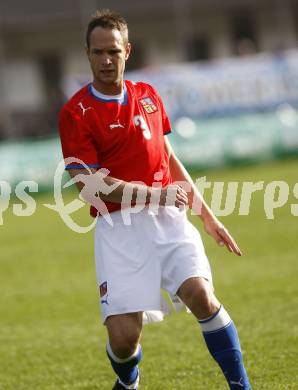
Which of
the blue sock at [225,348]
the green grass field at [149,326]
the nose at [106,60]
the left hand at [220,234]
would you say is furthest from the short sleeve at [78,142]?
the green grass field at [149,326]

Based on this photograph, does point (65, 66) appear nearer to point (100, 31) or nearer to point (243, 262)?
point (243, 262)

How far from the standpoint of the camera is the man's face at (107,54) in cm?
542

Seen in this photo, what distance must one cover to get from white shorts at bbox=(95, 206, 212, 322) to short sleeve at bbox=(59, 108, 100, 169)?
1.28 feet

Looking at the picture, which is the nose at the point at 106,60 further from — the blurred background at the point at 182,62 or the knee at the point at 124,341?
the blurred background at the point at 182,62

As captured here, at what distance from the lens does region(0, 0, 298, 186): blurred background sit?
2355 centimetres

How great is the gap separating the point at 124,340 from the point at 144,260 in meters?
0.45

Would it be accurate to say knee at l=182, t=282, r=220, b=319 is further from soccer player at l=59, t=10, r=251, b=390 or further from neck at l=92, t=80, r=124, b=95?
neck at l=92, t=80, r=124, b=95

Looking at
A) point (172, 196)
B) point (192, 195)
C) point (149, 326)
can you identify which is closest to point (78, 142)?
point (172, 196)

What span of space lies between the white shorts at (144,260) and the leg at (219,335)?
9cm

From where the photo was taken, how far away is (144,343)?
26.2 feet

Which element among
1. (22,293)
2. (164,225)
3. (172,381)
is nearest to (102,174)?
(164,225)

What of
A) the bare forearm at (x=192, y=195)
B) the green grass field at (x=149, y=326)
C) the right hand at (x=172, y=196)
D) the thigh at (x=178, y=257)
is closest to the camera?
the right hand at (x=172, y=196)

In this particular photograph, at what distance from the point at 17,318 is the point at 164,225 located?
4165 millimetres

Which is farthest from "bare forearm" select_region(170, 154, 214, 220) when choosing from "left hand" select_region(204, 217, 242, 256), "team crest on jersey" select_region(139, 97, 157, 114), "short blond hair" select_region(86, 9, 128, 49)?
"short blond hair" select_region(86, 9, 128, 49)
